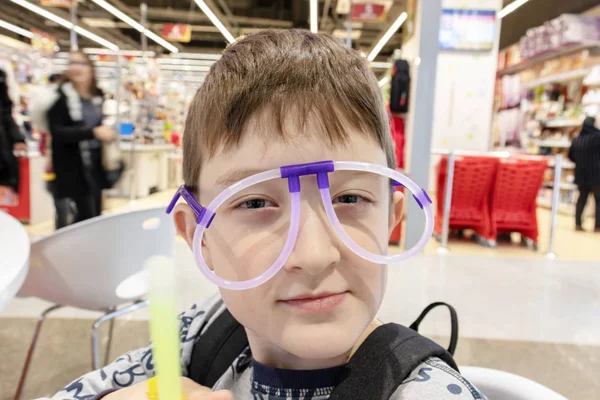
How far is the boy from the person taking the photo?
1.95 ft

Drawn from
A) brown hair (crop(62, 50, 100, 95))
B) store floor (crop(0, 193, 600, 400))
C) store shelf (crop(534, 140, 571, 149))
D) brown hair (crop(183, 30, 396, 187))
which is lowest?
store floor (crop(0, 193, 600, 400))

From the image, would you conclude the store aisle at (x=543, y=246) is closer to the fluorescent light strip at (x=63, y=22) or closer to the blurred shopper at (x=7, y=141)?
the blurred shopper at (x=7, y=141)

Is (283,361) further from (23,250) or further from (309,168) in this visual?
(23,250)

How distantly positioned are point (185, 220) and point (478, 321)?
213 centimetres

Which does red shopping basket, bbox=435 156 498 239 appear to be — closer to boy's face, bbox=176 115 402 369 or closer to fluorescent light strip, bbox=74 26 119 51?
boy's face, bbox=176 115 402 369

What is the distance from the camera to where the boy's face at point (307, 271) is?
591mm

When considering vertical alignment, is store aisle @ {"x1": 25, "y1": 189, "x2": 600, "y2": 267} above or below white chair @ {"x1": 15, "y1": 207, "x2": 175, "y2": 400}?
below

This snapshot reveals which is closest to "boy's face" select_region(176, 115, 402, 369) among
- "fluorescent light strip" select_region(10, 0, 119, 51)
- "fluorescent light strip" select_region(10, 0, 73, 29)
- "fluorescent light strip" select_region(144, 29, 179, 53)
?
"fluorescent light strip" select_region(10, 0, 119, 51)

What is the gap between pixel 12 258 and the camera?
0.94m

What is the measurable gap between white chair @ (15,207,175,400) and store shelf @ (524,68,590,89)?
275 inches

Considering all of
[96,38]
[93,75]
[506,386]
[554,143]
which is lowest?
[506,386]

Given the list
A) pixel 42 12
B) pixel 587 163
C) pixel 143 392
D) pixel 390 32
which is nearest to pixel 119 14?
pixel 42 12

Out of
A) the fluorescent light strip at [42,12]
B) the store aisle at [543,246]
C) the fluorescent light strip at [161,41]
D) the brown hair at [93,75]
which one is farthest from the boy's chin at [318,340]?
the fluorescent light strip at [161,41]

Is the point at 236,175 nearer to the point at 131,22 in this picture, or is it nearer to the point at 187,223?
the point at 187,223
